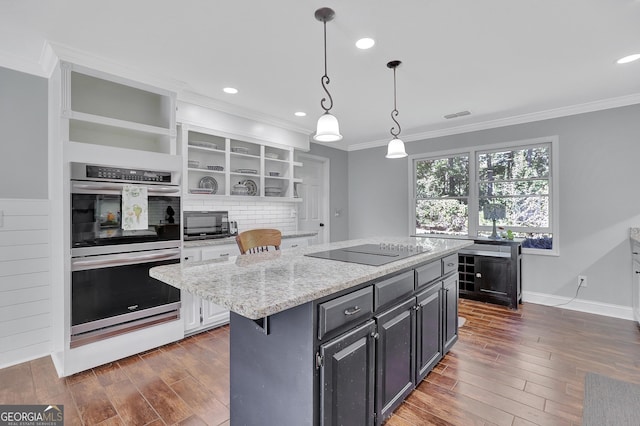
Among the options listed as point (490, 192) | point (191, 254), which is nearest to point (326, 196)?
point (490, 192)

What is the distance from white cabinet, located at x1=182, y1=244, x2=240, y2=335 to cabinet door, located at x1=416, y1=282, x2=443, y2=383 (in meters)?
1.84

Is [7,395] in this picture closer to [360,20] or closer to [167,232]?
[167,232]

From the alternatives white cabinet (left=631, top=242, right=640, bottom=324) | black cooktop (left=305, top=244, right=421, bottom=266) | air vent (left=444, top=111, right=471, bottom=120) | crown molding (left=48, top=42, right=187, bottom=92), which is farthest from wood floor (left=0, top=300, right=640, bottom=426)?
air vent (left=444, top=111, right=471, bottom=120)

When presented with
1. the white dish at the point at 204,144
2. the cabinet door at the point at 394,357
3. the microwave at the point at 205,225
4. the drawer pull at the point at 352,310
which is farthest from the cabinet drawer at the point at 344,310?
the white dish at the point at 204,144

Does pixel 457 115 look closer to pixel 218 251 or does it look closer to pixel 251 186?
pixel 251 186

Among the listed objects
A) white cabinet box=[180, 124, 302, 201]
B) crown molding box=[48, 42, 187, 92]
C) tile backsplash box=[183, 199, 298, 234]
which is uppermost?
crown molding box=[48, 42, 187, 92]

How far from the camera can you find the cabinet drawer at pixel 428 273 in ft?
6.59

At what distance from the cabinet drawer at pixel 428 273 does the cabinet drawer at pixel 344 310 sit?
606mm

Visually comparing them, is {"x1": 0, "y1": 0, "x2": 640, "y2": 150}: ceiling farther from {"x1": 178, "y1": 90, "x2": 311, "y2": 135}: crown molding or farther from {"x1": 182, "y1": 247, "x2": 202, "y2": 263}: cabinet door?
{"x1": 182, "y1": 247, "x2": 202, "y2": 263}: cabinet door

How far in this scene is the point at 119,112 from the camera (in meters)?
2.93

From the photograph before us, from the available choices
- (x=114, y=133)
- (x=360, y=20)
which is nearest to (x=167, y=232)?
(x=114, y=133)

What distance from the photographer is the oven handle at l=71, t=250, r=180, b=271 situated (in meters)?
2.33

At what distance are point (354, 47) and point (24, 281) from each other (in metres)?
3.33

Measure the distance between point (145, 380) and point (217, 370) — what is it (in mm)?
508
